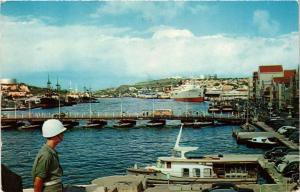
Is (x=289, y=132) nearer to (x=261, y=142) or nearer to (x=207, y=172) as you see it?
(x=261, y=142)

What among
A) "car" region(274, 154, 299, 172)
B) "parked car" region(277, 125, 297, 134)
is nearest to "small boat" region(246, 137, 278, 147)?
"parked car" region(277, 125, 297, 134)

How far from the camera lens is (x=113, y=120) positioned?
31953 millimetres

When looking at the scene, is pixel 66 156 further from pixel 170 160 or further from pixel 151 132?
pixel 151 132

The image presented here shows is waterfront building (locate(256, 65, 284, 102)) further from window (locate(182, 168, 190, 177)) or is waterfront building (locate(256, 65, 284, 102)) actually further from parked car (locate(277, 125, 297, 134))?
window (locate(182, 168, 190, 177))

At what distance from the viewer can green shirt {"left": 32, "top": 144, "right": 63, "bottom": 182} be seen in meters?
2.84

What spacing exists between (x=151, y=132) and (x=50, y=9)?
2308 cm

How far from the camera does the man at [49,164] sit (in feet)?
9.33

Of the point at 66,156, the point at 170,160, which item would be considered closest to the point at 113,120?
the point at 66,156

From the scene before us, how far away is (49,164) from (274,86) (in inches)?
1550

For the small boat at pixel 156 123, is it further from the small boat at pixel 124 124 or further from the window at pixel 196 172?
the window at pixel 196 172

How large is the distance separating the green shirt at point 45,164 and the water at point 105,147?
11.5 m

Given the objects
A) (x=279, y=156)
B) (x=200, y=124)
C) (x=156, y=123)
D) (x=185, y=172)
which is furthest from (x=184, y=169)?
(x=200, y=124)

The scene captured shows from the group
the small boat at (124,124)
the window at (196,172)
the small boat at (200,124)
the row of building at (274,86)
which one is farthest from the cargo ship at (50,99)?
the row of building at (274,86)

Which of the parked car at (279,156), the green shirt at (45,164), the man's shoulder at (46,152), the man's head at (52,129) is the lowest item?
the parked car at (279,156)
